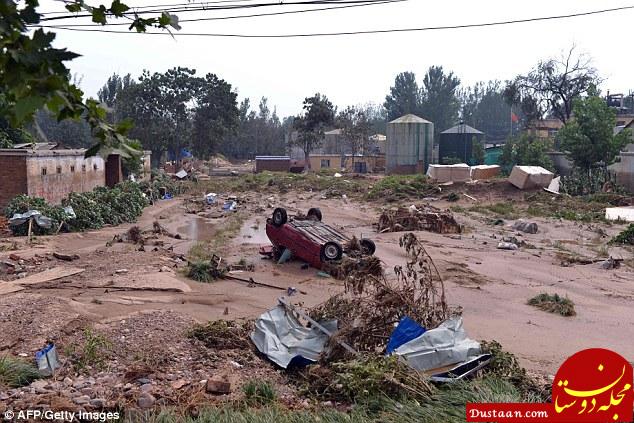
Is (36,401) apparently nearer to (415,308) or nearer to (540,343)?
(415,308)

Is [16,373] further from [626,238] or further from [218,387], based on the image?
[626,238]

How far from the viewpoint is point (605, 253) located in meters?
16.7

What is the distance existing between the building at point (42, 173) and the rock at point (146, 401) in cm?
1601

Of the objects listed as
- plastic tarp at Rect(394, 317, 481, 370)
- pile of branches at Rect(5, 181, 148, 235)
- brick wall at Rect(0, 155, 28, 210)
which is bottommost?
pile of branches at Rect(5, 181, 148, 235)

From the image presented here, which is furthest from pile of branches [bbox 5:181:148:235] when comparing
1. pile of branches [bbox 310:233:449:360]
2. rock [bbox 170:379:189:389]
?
pile of branches [bbox 310:233:449:360]

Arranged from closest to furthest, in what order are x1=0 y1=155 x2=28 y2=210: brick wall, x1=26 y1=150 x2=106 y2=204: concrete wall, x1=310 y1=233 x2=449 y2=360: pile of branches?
x1=310 y1=233 x2=449 y2=360: pile of branches < x1=0 y1=155 x2=28 y2=210: brick wall < x1=26 y1=150 x2=106 y2=204: concrete wall

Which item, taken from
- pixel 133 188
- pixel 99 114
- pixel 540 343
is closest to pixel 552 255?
pixel 540 343

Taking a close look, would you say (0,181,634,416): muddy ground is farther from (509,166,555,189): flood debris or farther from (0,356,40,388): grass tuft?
(509,166,555,189): flood debris

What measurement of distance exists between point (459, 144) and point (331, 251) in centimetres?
3886

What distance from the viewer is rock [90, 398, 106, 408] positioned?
17.0 ft

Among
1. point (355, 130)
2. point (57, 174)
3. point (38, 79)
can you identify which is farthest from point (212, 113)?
point (38, 79)

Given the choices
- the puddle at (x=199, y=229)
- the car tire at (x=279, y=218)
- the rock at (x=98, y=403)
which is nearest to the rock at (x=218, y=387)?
the rock at (x=98, y=403)

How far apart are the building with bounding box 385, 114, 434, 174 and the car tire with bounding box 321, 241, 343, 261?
35.5m

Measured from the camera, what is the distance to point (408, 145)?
4847cm
